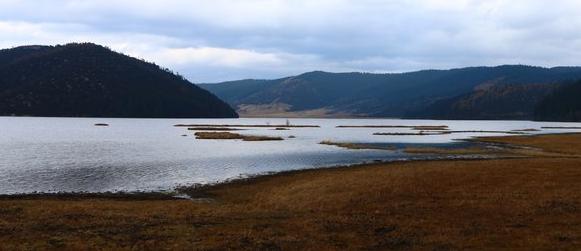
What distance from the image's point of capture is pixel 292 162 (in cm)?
7394

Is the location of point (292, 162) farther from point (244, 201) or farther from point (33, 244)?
point (33, 244)

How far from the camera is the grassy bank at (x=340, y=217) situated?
23.7m

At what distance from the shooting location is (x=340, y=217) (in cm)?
3003

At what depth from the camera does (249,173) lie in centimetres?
6069

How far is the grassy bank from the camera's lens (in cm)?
2370

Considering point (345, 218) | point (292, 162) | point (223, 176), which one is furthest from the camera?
point (292, 162)

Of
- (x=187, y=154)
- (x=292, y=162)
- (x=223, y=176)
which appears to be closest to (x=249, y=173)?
(x=223, y=176)

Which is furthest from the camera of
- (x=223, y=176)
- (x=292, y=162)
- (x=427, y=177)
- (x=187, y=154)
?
(x=187, y=154)

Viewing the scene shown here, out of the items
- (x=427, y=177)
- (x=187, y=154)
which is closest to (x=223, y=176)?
(x=427, y=177)

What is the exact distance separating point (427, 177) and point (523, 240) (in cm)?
2196

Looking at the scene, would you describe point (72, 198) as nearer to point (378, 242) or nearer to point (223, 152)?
point (378, 242)

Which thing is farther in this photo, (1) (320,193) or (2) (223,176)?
(2) (223,176)

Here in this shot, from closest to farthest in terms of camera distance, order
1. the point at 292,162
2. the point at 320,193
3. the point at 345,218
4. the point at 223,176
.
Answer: the point at 345,218 → the point at 320,193 → the point at 223,176 → the point at 292,162

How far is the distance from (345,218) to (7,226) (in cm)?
1735
